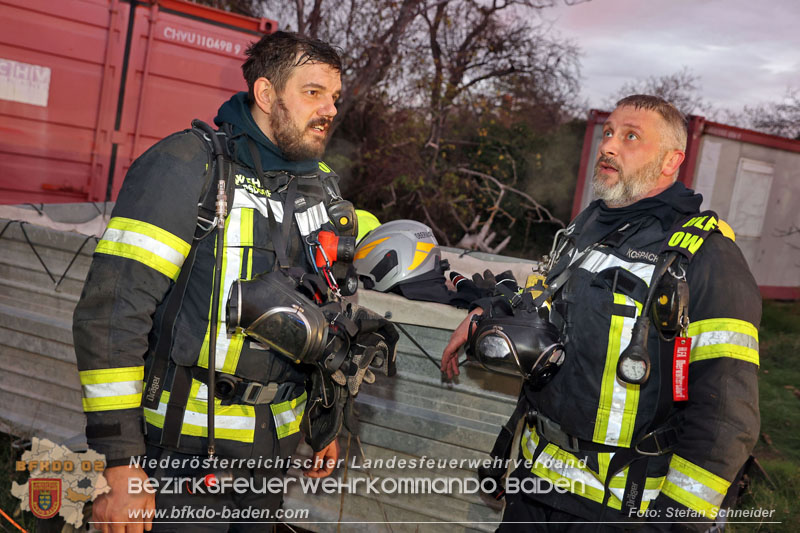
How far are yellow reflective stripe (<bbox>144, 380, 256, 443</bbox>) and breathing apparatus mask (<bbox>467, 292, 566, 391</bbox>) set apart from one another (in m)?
0.87

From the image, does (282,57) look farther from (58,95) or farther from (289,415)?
(58,95)

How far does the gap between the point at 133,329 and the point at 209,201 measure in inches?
18.6

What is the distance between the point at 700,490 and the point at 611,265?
762 mm

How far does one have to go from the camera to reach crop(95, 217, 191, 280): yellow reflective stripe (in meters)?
1.87

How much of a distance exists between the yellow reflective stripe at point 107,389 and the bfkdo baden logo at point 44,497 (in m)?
0.75

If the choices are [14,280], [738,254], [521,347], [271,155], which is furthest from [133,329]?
[14,280]

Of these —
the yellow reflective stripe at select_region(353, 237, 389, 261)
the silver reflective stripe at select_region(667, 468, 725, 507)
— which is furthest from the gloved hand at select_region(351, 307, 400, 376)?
the yellow reflective stripe at select_region(353, 237, 389, 261)

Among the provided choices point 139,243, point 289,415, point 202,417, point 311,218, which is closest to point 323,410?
point 289,415

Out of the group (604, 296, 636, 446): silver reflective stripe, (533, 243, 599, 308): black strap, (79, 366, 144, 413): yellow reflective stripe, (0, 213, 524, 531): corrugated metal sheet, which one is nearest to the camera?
(79, 366, 144, 413): yellow reflective stripe

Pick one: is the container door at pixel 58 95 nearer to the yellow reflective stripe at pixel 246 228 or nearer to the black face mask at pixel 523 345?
the yellow reflective stripe at pixel 246 228

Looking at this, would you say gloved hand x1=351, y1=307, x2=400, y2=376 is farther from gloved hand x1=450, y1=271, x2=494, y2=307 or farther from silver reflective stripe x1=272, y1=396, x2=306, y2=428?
gloved hand x1=450, y1=271, x2=494, y2=307

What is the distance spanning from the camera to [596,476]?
6.97 feet

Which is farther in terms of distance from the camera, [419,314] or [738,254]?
[419,314]

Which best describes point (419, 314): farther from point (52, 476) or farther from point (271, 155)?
point (52, 476)
